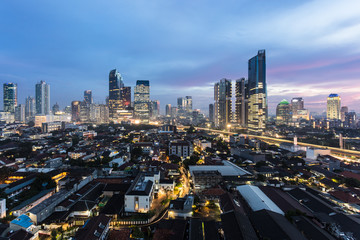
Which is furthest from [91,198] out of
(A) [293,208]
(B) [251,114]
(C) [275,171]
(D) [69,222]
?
(B) [251,114]

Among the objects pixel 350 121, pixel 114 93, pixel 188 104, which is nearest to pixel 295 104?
pixel 350 121

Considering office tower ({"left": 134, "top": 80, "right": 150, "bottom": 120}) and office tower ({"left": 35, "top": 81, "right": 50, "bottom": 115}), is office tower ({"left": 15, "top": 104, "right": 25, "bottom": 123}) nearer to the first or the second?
office tower ({"left": 35, "top": 81, "right": 50, "bottom": 115})

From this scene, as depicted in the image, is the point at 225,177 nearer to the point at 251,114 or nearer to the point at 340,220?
the point at 340,220

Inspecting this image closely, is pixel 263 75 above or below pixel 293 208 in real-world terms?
above

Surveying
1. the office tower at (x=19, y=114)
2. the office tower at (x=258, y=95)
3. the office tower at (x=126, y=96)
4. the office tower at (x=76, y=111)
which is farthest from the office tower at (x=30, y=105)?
the office tower at (x=258, y=95)

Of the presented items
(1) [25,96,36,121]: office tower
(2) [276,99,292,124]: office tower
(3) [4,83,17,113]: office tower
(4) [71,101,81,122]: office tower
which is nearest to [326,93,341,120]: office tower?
(2) [276,99,292,124]: office tower

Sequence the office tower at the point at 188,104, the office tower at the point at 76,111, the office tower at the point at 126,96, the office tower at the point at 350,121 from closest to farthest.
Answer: the office tower at the point at 350,121, the office tower at the point at 76,111, the office tower at the point at 126,96, the office tower at the point at 188,104

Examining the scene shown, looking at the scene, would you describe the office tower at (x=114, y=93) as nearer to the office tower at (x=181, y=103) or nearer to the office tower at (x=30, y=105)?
the office tower at (x=30, y=105)
